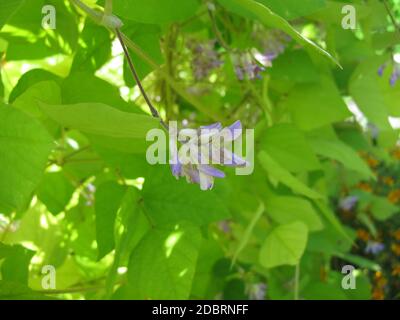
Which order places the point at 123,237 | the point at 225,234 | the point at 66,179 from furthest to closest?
the point at 225,234 → the point at 66,179 → the point at 123,237

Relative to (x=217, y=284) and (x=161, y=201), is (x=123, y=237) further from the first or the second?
(x=217, y=284)

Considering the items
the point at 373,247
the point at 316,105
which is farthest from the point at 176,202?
the point at 373,247

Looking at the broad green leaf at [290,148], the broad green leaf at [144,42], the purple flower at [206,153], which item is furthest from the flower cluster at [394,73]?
the purple flower at [206,153]

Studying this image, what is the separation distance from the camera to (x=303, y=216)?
0.71 m

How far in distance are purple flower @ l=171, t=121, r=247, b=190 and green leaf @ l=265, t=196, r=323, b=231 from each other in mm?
339

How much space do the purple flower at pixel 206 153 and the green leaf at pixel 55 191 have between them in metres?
0.27

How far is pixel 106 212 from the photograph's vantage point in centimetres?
53

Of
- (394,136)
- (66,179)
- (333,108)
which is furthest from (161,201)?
(394,136)

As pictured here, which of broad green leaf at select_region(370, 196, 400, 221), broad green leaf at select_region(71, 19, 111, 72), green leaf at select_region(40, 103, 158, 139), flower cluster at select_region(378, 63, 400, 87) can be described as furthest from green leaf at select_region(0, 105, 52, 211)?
broad green leaf at select_region(370, 196, 400, 221)

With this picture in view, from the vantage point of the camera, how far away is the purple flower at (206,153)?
1.21 ft

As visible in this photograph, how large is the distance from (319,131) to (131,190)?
38cm

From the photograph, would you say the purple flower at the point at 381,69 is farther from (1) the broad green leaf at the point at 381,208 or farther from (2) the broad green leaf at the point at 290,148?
(1) the broad green leaf at the point at 381,208

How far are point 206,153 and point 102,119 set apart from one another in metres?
0.06

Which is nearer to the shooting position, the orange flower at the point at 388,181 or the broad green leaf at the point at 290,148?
the broad green leaf at the point at 290,148
